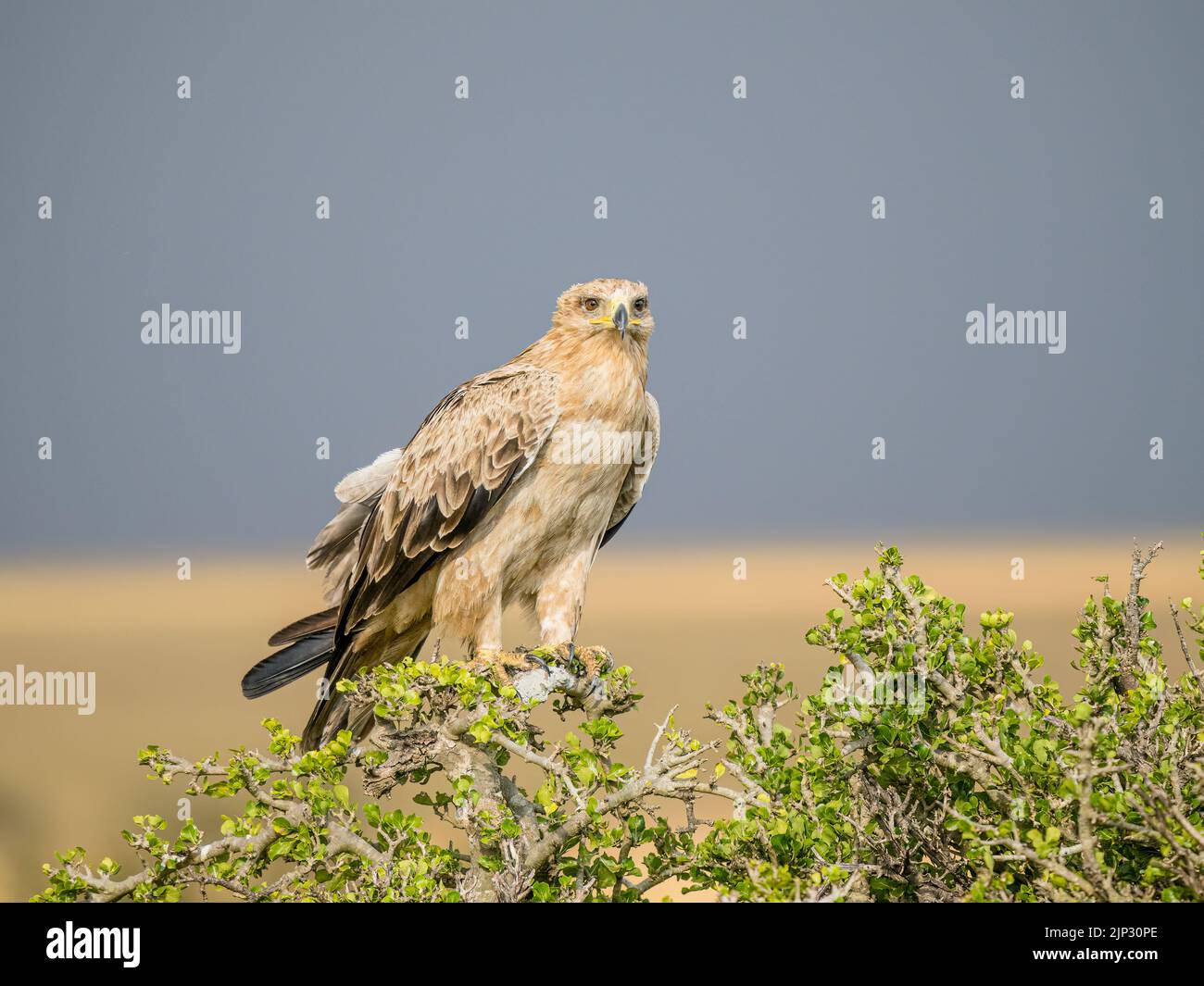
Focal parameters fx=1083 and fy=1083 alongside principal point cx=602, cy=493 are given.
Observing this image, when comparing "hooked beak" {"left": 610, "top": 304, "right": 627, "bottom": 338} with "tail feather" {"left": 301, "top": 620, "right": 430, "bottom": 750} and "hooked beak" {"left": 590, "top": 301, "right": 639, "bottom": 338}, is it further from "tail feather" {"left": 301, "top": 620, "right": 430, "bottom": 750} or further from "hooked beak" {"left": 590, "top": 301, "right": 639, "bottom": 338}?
"tail feather" {"left": 301, "top": 620, "right": 430, "bottom": 750}

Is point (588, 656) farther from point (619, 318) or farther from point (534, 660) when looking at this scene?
point (619, 318)

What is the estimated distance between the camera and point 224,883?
296 centimetres

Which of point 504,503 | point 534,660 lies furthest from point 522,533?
point 534,660

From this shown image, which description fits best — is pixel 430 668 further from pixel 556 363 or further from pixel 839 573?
pixel 556 363

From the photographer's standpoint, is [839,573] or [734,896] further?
[839,573]

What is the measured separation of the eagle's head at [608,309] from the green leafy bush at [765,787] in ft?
5.17

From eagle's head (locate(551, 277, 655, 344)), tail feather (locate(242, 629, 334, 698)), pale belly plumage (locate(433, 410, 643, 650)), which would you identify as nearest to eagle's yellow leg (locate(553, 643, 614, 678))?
pale belly plumage (locate(433, 410, 643, 650))

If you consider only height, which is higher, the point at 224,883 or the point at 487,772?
the point at 487,772

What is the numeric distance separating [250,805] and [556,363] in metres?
2.19

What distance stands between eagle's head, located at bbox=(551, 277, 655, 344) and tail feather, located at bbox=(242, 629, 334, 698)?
1.69m

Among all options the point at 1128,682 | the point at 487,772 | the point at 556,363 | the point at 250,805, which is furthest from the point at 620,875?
the point at 556,363

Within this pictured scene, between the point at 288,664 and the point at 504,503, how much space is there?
1.17 metres
